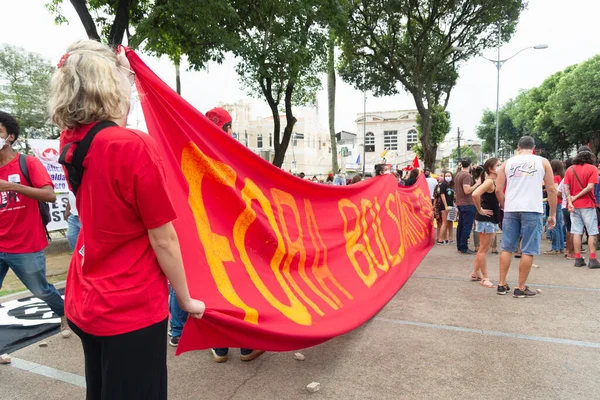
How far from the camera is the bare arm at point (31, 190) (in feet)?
9.90

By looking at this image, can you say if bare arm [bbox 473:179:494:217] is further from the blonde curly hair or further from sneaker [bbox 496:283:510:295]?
the blonde curly hair

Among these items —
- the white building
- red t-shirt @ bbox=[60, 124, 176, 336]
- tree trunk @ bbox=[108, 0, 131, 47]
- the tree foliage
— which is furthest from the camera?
the white building

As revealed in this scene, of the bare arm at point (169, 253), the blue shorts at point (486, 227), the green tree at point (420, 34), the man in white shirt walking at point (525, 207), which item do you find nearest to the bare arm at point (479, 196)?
the blue shorts at point (486, 227)

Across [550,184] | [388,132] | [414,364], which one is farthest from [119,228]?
[388,132]

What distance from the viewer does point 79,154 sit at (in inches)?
56.9

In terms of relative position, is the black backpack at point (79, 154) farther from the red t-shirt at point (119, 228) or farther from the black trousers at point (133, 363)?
the black trousers at point (133, 363)

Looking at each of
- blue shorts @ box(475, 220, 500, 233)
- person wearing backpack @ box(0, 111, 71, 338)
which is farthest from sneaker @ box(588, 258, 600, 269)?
person wearing backpack @ box(0, 111, 71, 338)

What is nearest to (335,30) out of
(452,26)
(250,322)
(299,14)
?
(299,14)

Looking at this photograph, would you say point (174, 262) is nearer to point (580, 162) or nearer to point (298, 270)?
point (298, 270)

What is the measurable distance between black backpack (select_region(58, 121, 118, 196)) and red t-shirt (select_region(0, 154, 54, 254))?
2.16 m

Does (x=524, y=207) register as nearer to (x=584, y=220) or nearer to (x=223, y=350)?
(x=584, y=220)

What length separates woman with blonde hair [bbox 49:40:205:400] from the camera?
1.41m

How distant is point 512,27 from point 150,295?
24305 mm

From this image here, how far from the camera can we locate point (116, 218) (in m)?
1.44
